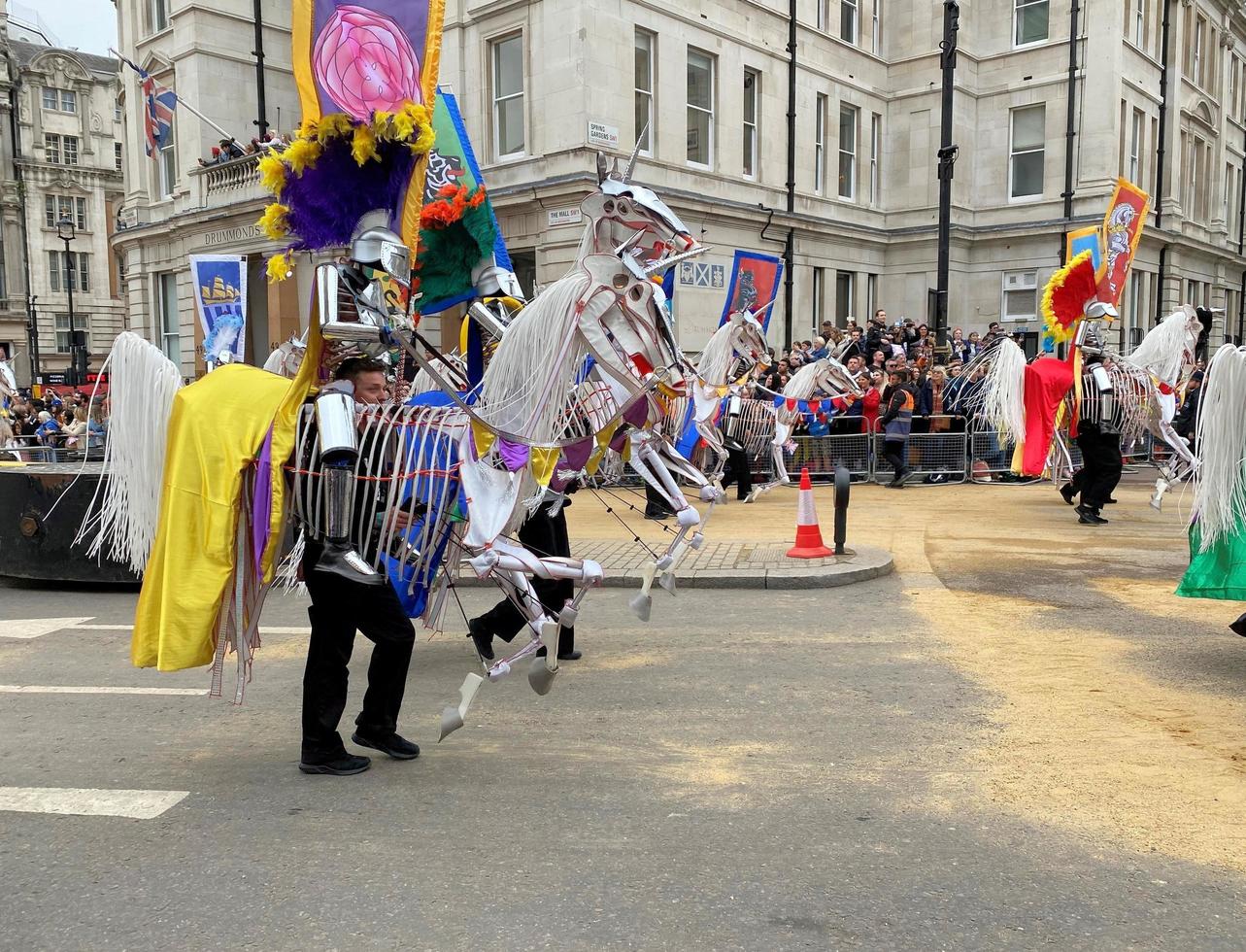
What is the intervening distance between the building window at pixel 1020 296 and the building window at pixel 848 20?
24.3 ft

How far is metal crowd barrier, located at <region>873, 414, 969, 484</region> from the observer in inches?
654

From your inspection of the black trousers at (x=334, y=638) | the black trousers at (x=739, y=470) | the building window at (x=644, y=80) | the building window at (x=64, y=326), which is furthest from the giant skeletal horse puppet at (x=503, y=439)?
the building window at (x=64, y=326)

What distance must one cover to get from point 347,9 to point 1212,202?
125 ft

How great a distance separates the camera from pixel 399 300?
458cm

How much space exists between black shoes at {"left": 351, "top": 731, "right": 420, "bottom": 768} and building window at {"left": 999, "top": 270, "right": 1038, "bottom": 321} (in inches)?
1015

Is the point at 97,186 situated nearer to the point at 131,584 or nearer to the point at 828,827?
the point at 131,584

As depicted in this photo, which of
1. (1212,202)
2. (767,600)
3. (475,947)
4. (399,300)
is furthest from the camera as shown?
(1212,202)

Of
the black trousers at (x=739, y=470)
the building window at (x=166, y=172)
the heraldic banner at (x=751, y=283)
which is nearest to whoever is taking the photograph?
the heraldic banner at (x=751, y=283)

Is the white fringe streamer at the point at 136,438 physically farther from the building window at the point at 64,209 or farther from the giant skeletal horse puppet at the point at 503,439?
the building window at the point at 64,209

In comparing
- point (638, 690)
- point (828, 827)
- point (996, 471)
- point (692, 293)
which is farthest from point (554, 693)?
point (692, 293)

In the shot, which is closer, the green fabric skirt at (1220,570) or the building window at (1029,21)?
the green fabric skirt at (1220,570)

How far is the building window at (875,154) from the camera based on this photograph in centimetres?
2697

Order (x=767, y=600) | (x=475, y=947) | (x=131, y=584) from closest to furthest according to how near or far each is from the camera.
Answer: (x=475, y=947)
(x=767, y=600)
(x=131, y=584)

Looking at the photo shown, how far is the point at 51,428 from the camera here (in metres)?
20.2
